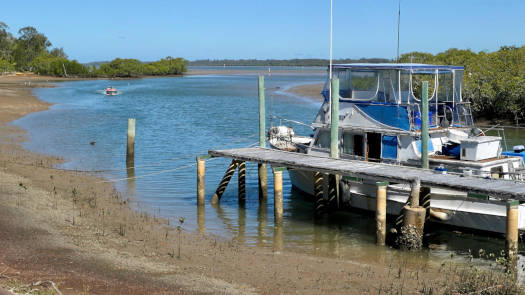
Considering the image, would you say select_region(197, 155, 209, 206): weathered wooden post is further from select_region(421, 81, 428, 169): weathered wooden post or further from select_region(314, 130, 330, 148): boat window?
select_region(421, 81, 428, 169): weathered wooden post

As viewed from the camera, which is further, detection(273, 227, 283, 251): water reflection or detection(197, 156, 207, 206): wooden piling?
detection(197, 156, 207, 206): wooden piling

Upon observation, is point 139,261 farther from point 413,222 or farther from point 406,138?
point 406,138

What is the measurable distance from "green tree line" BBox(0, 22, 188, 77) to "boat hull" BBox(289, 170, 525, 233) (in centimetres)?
11874

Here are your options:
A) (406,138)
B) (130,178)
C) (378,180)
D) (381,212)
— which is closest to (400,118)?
(406,138)

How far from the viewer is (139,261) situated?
13945mm

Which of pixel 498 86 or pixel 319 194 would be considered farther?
pixel 498 86

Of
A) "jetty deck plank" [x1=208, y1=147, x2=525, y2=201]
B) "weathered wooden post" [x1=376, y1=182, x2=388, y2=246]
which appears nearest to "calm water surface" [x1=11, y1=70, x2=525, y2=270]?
"weathered wooden post" [x1=376, y1=182, x2=388, y2=246]

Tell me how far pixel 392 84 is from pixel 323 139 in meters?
3.45

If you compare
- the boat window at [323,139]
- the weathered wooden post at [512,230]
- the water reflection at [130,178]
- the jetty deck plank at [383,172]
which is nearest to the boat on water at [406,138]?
the boat window at [323,139]

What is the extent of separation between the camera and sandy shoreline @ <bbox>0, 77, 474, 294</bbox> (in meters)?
12.1

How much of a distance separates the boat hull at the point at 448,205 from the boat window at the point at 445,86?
13.8ft

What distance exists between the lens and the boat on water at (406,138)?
18250 millimetres

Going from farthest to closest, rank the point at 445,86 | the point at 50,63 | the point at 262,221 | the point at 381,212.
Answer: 1. the point at 50,63
2. the point at 445,86
3. the point at 262,221
4. the point at 381,212

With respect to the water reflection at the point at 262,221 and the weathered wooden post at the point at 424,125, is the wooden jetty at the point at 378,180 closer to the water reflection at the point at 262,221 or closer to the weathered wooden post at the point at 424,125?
the weathered wooden post at the point at 424,125
